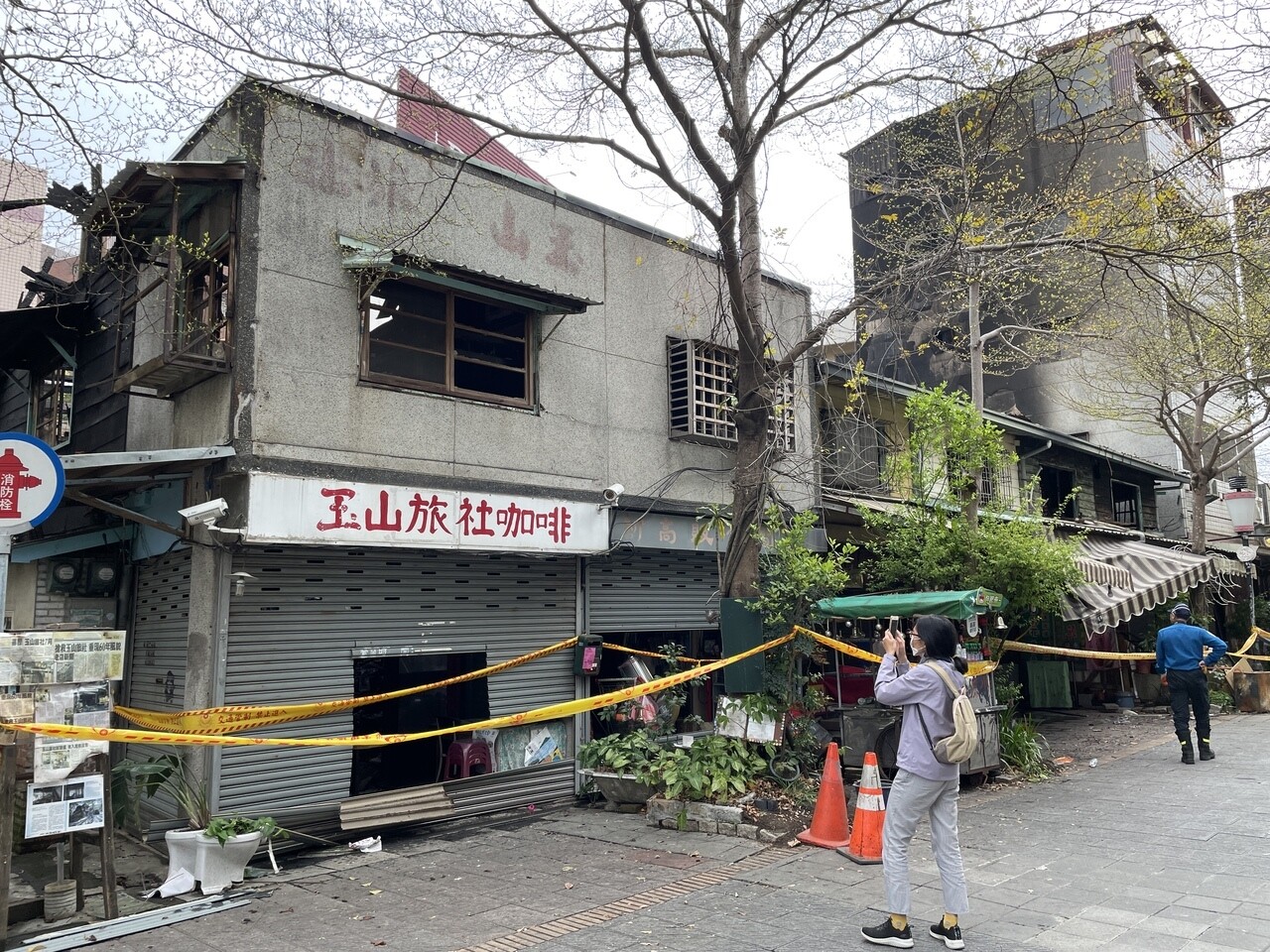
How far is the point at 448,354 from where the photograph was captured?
9867mm

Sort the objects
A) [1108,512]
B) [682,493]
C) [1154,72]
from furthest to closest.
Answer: [1108,512] → [682,493] → [1154,72]

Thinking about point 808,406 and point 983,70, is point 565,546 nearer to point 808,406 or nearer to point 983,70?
point 808,406

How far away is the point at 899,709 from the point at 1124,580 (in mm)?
5913

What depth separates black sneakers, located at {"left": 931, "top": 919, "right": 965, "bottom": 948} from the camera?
5461 mm

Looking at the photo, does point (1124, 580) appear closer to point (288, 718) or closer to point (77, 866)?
point (288, 718)

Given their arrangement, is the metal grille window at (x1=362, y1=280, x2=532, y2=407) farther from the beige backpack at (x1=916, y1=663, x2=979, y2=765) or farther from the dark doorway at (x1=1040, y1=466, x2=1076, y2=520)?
the dark doorway at (x1=1040, y1=466, x2=1076, y2=520)

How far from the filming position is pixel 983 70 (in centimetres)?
933

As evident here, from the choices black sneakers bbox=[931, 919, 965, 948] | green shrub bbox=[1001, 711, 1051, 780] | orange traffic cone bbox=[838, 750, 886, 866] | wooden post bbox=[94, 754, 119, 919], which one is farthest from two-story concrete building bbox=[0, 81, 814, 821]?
black sneakers bbox=[931, 919, 965, 948]

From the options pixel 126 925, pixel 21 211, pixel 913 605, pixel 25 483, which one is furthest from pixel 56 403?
pixel 913 605

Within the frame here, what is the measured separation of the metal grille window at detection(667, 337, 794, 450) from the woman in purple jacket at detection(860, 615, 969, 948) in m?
5.98

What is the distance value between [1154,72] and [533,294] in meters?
6.43

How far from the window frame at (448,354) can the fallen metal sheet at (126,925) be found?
4716 millimetres

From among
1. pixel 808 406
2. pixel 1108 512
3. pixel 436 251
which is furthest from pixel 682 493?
pixel 1108 512

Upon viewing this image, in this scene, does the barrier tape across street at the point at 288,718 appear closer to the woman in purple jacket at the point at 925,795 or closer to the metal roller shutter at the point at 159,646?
the metal roller shutter at the point at 159,646
